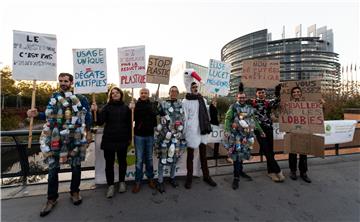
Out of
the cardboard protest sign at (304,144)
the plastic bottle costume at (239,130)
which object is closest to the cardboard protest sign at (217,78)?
the plastic bottle costume at (239,130)

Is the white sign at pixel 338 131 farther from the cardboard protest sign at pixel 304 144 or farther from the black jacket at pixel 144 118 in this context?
the black jacket at pixel 144 118

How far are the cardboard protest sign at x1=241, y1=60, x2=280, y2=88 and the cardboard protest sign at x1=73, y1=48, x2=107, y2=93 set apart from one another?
9.42 feet

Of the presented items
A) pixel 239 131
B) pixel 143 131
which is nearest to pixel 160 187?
pixel 143 131

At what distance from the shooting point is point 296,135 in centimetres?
393

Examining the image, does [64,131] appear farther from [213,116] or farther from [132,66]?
[213,116]

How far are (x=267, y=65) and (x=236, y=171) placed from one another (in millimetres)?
2342

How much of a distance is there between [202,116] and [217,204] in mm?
1482

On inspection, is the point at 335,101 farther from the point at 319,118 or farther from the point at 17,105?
the point at 17,105

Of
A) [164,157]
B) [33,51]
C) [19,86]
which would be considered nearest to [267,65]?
[164,157]

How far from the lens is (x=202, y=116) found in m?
3.53

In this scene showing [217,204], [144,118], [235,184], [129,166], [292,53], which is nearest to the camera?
[217,204]

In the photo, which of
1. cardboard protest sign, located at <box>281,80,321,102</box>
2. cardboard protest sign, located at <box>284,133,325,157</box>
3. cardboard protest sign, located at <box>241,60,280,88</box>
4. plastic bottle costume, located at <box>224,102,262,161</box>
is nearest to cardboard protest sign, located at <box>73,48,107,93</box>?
plastic bottle costume, located at <box>224,102,262,161</box>

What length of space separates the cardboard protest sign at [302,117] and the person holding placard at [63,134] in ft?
12.9

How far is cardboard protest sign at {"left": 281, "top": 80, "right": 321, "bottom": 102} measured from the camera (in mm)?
3828
